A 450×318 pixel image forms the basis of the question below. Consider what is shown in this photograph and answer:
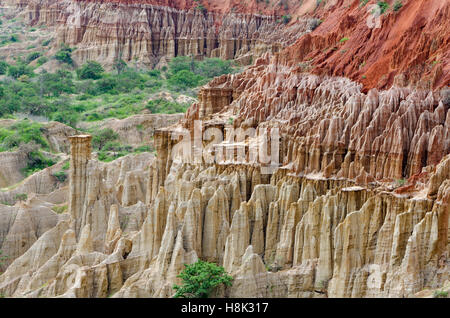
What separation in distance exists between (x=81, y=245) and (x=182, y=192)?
4.69 m

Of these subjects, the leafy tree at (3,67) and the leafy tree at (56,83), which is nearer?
the leafy tree at (56,83)

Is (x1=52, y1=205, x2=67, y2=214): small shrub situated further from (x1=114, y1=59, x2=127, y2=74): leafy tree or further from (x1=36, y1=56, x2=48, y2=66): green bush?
(x1=36, y1=56, x2=48, y2=66): green bush

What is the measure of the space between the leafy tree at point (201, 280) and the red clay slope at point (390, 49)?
10.1 metres

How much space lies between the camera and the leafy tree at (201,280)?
26.6 metres

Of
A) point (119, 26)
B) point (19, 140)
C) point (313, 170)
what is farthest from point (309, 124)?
point (119, 26)

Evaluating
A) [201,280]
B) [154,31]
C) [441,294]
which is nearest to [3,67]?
[154,31]

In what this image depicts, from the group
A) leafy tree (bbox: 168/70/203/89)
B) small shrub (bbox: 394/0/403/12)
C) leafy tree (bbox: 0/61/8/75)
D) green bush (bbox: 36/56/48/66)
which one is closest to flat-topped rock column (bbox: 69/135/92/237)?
small shrub (bbox: 394/0/403/12)

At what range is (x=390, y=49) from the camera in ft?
111

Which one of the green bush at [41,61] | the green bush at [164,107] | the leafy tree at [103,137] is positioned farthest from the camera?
the green bush at [41,61]

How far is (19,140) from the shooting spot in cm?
6019

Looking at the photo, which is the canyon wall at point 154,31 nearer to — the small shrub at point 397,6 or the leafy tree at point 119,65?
the leafy tree at point 119,65

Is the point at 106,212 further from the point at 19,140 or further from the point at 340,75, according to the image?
the point at 19,140

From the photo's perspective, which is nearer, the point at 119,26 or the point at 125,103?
the point at 125,103

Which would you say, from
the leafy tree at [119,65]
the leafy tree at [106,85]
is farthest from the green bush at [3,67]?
the leafy tree at [106,85]
